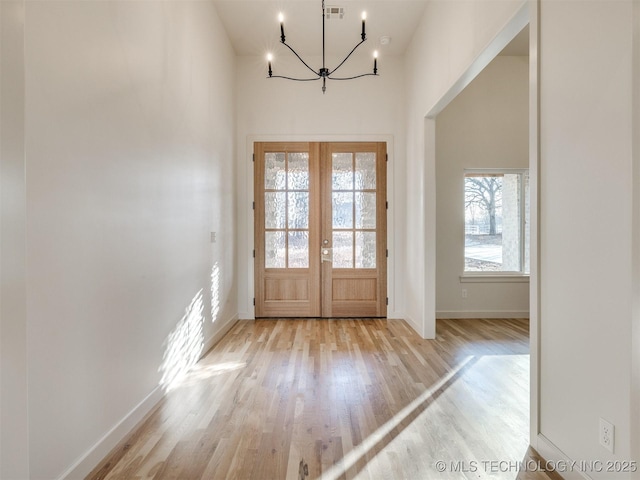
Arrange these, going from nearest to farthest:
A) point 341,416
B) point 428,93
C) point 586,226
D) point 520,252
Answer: point 586,226, point 341,416, point 428,93, point 520,252

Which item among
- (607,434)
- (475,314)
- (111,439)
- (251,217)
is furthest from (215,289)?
(475,314)

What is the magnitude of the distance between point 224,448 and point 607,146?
2.29m

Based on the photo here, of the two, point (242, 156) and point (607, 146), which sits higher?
point (242, 156)

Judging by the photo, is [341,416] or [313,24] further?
[313,24]

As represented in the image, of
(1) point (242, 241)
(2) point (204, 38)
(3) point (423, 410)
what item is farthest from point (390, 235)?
(2) point (204, 38)

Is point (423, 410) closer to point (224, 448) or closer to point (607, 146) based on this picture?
point (224, 448)

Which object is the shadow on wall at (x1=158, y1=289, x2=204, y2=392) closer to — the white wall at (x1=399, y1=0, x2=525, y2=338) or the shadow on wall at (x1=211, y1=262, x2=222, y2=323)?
the shadow on wall at (x1=211, y1=262, x2=222, y2=323)

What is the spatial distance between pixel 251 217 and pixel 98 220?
10.4 feet

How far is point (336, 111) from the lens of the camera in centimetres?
490

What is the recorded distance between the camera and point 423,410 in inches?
91.0

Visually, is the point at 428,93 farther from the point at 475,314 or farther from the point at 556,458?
the point at 556,458

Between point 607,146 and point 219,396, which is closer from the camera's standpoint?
point 607,146

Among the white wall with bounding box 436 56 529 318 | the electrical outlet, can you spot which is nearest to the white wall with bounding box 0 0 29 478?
the electrical outlet

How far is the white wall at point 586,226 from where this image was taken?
1326mm
